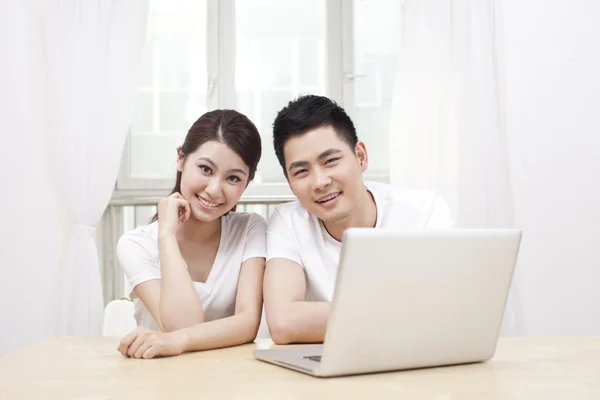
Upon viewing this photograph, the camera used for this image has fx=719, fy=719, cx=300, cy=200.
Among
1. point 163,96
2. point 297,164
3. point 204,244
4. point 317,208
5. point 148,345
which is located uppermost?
point 163,96

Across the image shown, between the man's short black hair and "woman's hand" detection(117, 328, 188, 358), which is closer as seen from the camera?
"woman's hand" detection(117, 328, 188, 358)

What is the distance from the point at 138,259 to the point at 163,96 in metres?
1.53

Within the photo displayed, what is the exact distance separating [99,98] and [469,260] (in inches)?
84.7

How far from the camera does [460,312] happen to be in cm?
116

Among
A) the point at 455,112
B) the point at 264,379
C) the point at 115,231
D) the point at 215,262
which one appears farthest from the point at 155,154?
the point at 264,379

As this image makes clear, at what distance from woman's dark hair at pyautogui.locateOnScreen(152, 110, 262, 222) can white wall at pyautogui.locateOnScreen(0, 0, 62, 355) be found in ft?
4.08

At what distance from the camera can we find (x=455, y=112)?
301 centimetres

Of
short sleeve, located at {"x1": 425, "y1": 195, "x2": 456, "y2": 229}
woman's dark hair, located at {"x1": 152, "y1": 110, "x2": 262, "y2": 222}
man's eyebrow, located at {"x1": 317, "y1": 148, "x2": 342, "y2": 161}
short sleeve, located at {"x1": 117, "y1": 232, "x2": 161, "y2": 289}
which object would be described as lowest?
short sleeve, located at {"x1": 117, "y1": 232, "x2": 161, "y2": 289}

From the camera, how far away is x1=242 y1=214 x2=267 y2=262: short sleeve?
1860mm

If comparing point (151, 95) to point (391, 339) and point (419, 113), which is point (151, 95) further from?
point (391, 339)

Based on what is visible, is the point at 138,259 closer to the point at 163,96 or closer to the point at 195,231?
the point at 195,231

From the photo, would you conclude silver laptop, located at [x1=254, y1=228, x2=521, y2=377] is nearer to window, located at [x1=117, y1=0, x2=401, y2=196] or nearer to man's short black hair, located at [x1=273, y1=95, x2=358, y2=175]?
man's short black hair, located at [x1=273, y1=95, x2=358, y2=175]

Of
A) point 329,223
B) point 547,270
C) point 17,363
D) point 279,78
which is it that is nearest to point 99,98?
point 279,78

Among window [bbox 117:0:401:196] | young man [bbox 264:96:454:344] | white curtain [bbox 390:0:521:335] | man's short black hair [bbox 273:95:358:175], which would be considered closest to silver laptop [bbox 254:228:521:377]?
young man [bbox 264:96:454:344]
